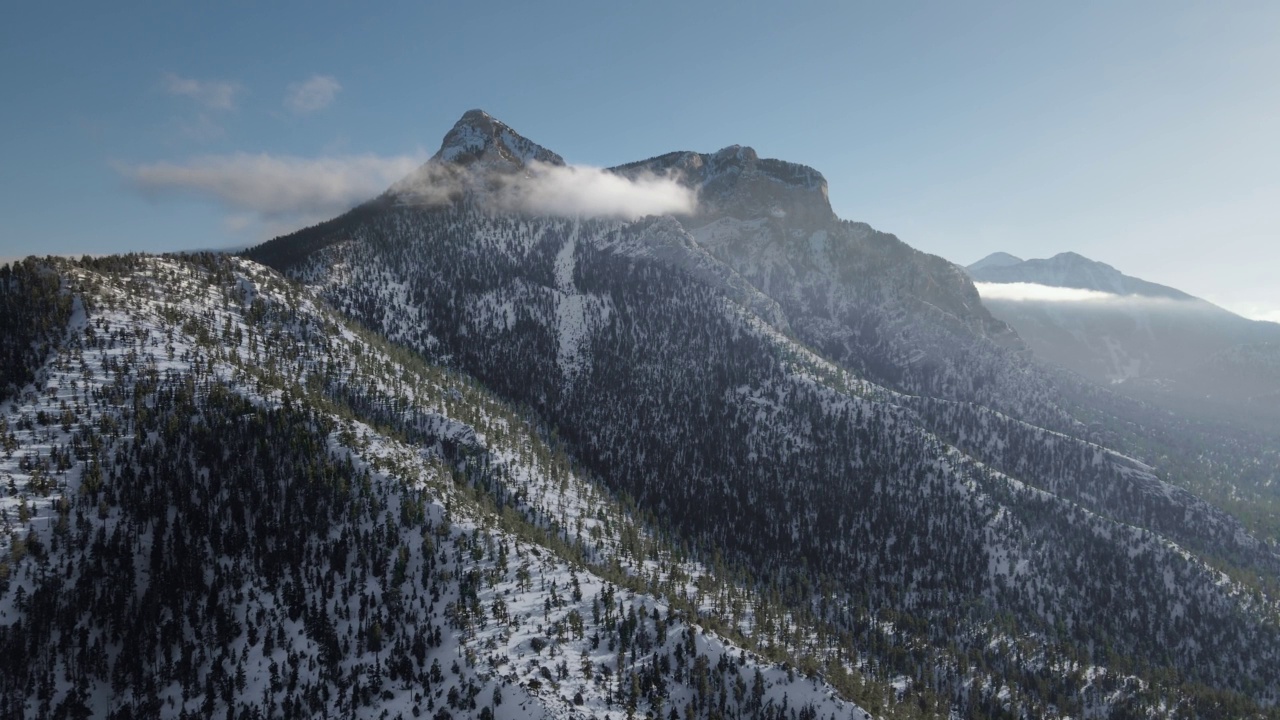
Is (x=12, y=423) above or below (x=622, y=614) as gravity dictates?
above

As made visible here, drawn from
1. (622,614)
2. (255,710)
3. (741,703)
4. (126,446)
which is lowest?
(255,710)

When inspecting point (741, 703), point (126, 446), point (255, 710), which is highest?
point (126, 446)

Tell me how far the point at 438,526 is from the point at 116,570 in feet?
277

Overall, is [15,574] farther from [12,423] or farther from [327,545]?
[327,545]

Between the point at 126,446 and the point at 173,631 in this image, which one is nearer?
the point at 173,631

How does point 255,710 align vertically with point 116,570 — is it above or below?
below

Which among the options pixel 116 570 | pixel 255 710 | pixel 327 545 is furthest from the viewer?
pixel 327 545

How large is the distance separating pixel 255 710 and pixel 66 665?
164 feet

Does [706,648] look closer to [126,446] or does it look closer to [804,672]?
[804,672]

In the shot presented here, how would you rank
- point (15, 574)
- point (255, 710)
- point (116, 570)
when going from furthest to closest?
point (116, 570)
point (15, 574)
point (255, 710)

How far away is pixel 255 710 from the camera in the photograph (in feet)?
500

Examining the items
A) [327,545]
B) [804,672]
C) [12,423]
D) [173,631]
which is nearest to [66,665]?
[173,631]

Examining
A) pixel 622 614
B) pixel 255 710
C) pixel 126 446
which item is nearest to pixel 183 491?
pixel 126 446

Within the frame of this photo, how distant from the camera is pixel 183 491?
637ft
